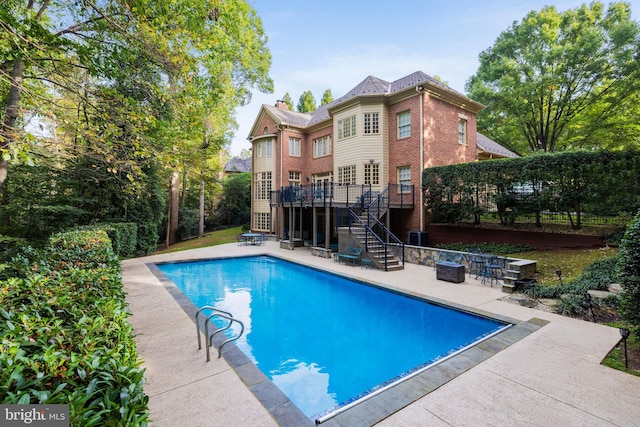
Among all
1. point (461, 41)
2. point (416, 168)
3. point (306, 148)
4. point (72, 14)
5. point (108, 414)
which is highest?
point (461, 41)

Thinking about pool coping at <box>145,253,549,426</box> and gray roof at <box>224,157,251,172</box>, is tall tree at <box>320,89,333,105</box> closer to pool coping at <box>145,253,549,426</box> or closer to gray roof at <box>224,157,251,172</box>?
gray roof at <box>224,157,251,172</box>

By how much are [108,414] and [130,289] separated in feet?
26.1

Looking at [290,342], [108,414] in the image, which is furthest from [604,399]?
[108,414]

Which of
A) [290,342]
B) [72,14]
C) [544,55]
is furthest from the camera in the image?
[544,55]

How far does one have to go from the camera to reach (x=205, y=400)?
11.2 feet

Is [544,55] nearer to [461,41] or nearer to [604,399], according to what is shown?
[461,41]

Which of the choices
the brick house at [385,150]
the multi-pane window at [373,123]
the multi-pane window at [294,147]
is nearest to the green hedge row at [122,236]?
the brick house at [385,150]

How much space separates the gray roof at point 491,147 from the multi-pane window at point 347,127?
966 centimetres

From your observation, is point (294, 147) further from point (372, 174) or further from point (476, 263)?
point (476, 263)

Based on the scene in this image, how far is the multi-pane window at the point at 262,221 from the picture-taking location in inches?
879

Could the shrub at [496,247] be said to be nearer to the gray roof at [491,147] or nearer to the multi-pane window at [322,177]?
the multi-pane window at [322,177]

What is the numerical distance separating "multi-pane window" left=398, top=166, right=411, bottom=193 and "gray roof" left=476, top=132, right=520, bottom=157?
26.1 ft

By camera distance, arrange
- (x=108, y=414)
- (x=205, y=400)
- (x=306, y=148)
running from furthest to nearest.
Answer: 1. (x=306, y=148)
2. (x=205, y=400)
3. (x=108, y=414)

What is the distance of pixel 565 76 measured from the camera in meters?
17.0
